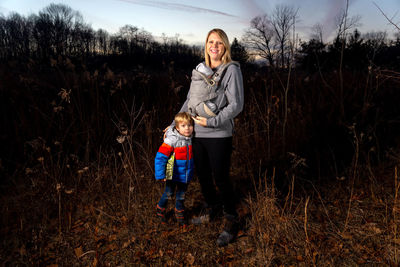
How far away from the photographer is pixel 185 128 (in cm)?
223

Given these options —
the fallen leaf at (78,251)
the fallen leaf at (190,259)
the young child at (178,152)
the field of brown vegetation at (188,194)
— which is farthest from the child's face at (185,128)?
the fallen leaf at (78,251)

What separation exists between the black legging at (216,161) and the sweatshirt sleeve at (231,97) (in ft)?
0.66

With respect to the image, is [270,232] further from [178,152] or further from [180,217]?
[178,152]

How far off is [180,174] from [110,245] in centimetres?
106

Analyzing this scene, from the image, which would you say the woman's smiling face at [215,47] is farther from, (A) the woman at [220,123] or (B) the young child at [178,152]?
(B) the young child at [178,152]

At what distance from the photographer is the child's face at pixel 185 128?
221 cm

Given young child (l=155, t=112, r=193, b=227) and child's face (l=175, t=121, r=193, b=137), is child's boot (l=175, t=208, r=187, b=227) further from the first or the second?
child's face (l=175, t=121, r=193, b=137)

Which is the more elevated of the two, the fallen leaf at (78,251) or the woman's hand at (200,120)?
the woman's hand at (200,120)

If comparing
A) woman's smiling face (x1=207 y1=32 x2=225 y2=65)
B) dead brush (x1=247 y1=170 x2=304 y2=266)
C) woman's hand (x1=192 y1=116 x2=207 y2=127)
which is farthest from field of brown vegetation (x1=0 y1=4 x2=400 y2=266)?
woman's smiling face (x1=207 y1=32 x2=225 y2=65)

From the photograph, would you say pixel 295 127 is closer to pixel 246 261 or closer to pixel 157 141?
pixel 157 141

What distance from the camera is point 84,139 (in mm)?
4113

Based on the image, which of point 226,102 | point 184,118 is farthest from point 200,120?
point 226,102

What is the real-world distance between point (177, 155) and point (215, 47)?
1.00m

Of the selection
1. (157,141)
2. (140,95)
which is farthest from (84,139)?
(140,95)
